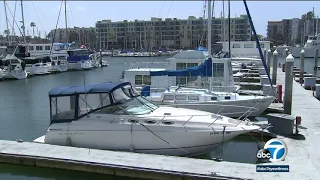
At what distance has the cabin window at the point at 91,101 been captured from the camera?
13.1 m

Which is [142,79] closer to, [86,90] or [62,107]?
[86,90]

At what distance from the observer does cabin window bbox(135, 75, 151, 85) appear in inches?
862

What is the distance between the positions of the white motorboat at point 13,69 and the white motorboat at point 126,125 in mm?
43368

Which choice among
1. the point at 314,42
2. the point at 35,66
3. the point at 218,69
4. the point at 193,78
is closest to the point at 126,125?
the point at 193,78

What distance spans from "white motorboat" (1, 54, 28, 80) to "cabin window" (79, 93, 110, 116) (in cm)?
4415

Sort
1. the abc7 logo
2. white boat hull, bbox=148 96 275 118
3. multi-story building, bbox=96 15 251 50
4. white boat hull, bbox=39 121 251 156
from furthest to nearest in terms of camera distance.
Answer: multi-story building, bbox=96 15 251 50, white boat hull, bbox=148 96 275 118, white boat hull, bbox=39 121 251 156, the abc7 logo

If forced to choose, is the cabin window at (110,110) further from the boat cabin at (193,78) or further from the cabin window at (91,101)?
the boat cabin at (193,78)

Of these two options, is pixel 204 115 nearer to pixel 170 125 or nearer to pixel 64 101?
pixel 170 125

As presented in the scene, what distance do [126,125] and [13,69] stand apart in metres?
46.6

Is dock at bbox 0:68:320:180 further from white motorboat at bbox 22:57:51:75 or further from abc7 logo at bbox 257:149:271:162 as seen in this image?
white motorboat at bbox 22:57:51:75

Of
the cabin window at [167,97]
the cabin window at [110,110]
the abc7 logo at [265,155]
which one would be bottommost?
the abc7 logo at [265,155]

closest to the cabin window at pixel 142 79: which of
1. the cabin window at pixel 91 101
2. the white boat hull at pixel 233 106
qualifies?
the white boat hull at pixel 233 106

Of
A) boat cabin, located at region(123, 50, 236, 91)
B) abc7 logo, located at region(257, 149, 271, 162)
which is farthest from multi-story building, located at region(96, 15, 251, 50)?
abc7 logo, located at region(257, 149, 271, 162)

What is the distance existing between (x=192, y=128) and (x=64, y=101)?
4.97 m
